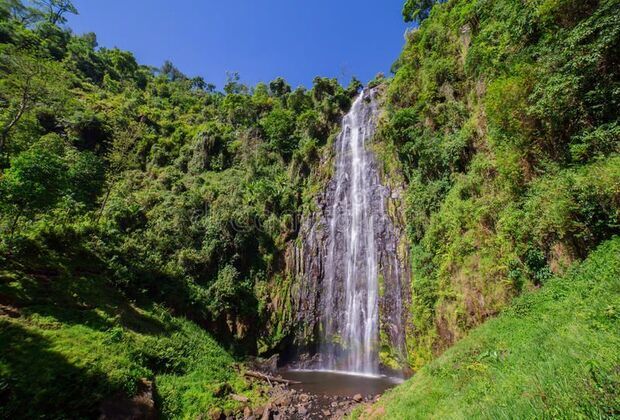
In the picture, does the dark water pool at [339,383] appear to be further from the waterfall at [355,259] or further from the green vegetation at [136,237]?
the green vegetation at [136,237]

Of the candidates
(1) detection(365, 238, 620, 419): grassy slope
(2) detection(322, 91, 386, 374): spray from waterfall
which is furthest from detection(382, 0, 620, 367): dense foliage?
(2) detection(322, 91, 386, 374): spray from waterfall

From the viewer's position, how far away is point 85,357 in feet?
28.5

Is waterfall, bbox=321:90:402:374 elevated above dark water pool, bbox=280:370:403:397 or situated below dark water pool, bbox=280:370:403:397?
above

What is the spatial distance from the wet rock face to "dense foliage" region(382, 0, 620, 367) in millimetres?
2550

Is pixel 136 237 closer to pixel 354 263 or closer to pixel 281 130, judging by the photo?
pixel 354 263

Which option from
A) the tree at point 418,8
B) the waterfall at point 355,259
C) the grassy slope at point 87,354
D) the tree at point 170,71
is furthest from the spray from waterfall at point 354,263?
the tree at point 170,71

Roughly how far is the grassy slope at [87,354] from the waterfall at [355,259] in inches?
273

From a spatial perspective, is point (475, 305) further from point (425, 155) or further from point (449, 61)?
point (449, 61)

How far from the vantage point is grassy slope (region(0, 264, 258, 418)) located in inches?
281

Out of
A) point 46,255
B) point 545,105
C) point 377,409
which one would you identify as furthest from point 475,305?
point 46,255

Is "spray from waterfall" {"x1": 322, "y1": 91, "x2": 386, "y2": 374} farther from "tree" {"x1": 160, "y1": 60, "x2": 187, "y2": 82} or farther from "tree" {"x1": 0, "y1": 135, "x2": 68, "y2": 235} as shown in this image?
"tree" {"x1": 160, "y1": 60, "x2": 187, "y2": 82}

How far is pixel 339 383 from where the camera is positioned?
14.2m

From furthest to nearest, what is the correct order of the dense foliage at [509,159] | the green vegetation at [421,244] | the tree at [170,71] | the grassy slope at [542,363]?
the tree at [170,71] < the dense foliage at [509,159] < the green vegetation at [421,244] < the grassy slope at [542,363]

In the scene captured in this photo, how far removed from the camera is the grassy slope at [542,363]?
2158mm
